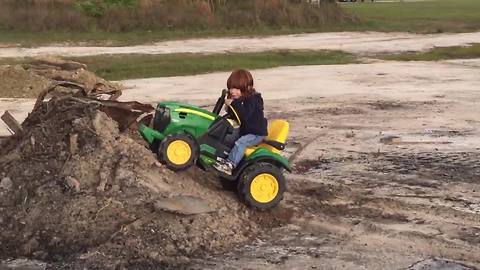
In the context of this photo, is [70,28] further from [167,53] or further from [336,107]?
[336,107]

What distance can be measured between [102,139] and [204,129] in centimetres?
99

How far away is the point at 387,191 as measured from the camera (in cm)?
754

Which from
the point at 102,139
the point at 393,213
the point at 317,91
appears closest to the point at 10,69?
the point at 317,91

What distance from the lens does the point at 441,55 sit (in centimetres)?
2548

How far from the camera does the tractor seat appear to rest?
260 inches

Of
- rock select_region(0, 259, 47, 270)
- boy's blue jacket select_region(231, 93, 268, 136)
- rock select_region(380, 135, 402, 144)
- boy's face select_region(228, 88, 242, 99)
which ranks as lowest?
rock select_region(380, 135, 402, 144)

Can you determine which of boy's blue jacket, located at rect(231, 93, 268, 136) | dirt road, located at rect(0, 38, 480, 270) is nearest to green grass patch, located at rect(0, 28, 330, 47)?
dirt road, located at rect(0, 38, 480, 270)

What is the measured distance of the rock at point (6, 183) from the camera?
237 inches

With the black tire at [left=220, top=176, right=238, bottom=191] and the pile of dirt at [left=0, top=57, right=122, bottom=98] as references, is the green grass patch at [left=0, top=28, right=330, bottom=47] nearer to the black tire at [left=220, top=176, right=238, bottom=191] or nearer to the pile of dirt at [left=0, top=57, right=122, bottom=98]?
the pile of dirt at [left=0, top=57, right=122, bottom=98]

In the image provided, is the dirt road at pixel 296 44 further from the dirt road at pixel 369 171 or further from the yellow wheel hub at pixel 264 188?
the yellow wheel hub at pixel 264 188

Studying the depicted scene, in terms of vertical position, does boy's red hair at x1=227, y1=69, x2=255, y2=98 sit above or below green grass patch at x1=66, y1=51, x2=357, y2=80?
above

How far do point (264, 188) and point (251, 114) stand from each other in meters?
0.74

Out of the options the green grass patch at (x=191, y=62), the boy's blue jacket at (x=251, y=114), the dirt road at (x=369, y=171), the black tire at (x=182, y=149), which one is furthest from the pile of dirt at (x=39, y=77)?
the boy's blue jacket at (x=251, y=114)

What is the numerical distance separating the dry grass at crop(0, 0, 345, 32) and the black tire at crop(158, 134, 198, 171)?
85.9 feet
